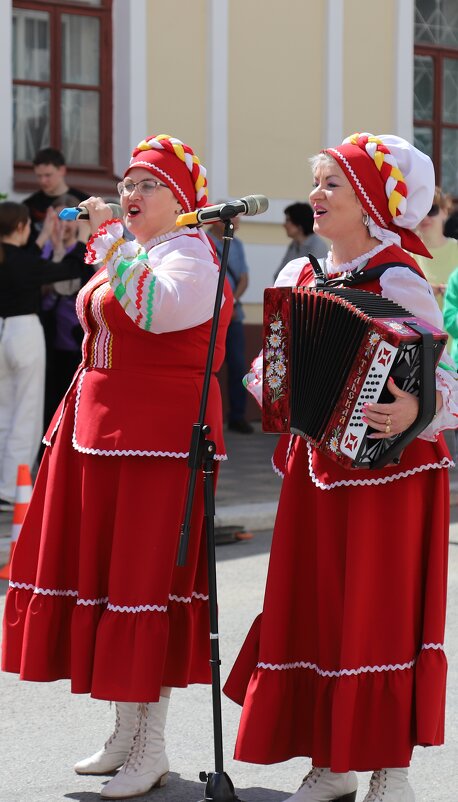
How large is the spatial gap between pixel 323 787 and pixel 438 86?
12.1m

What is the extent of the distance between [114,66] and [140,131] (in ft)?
2.30

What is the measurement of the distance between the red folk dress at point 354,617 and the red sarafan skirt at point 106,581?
1.33 ft

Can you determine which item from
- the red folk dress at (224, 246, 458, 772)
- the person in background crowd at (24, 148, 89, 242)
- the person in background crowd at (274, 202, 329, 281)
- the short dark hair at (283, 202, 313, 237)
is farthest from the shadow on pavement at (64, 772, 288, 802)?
the short dark hair at (283, 202, 313, 237)

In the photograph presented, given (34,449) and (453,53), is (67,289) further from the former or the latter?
(453,53)

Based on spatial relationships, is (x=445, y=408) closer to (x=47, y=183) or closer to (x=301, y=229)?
(x=47, y=183)

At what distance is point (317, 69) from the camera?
14.0 metres

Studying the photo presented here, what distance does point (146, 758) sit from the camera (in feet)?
14.7

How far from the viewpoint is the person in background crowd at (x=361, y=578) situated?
3943 millimetres

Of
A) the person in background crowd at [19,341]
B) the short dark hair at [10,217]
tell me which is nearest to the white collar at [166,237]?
the person in background crowd at [19,341]

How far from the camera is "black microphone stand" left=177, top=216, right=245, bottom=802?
3984mm

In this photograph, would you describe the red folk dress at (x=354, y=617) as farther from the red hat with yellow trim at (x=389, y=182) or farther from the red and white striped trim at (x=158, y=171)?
the red and white striped trim at (x=158, y=171)

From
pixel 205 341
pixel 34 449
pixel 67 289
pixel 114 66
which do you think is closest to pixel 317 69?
pixel 114 66

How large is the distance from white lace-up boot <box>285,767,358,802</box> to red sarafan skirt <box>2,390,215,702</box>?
529 mm

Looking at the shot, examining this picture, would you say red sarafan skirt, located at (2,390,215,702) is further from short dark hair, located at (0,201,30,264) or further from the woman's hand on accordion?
short dark hair, located at (0,201,30,264)
